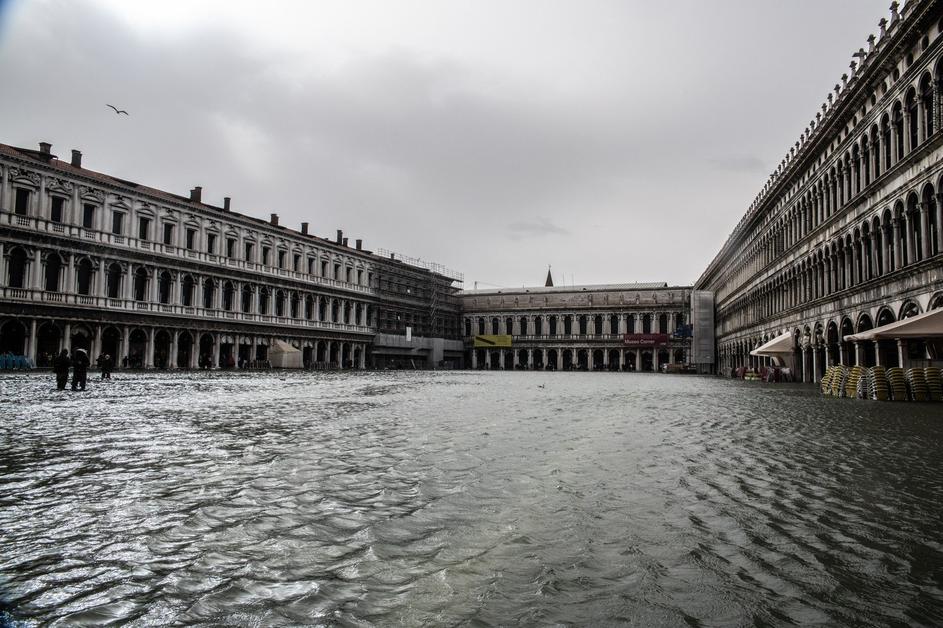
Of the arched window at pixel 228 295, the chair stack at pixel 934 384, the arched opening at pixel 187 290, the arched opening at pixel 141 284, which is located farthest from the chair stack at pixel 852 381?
the arched window at pixel 228 295

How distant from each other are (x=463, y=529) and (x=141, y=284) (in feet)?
158

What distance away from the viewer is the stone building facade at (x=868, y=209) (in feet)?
68.7

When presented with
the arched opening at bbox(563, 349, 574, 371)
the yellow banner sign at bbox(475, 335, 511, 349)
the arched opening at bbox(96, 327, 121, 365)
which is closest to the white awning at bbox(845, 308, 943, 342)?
the arched opening at bbox(96, 327, 121, 365)

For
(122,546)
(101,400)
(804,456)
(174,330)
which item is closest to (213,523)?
(122,546)

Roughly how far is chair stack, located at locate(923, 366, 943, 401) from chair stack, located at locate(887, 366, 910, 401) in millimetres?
589

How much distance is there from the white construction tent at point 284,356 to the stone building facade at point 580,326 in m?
44.9

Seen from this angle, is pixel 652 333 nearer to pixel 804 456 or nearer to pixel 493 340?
pixel 493 340

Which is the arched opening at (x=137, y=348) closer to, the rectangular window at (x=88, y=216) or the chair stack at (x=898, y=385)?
the rectangular window at (x=88, y=216)

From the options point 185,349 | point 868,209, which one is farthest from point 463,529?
point 185,349

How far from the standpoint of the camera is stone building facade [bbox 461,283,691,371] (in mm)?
92625

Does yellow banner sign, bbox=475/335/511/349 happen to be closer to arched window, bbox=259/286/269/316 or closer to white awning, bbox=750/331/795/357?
arched window, bbox=259/286/269/316

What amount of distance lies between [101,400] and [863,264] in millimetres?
26963

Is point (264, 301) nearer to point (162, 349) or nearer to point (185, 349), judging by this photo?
point (185, 349)

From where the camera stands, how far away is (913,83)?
22.0 m
